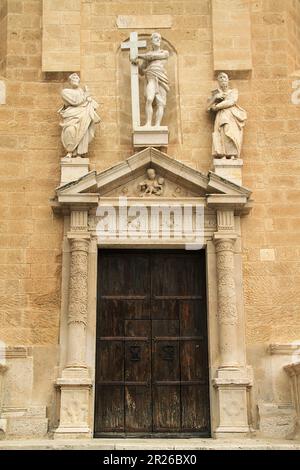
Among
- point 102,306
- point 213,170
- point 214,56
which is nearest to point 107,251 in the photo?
point 102,306

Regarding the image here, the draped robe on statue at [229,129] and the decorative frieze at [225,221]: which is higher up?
the draped robe on statue at [229,129]

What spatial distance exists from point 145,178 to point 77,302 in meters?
2.16

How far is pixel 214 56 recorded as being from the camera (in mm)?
12359

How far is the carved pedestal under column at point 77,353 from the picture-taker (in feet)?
34.5

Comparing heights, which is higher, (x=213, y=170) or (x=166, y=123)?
(x=166, y=123)

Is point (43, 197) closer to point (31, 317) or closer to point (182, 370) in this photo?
point (31, 317)

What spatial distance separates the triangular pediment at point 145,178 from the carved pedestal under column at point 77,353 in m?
0.43

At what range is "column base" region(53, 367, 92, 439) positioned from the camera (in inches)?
413

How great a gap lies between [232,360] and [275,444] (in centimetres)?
168

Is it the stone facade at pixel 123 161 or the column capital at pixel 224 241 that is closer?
the stone facade at pixel 123 161

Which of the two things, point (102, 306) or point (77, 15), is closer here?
point (102, 306)

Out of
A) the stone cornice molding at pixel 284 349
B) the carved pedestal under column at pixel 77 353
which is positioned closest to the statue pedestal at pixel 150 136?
the carved pedestal under column at pixel 77 353

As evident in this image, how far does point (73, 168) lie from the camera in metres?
11.7

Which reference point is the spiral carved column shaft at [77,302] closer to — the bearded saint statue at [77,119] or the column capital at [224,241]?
the bearded saint statue at [77,119]
